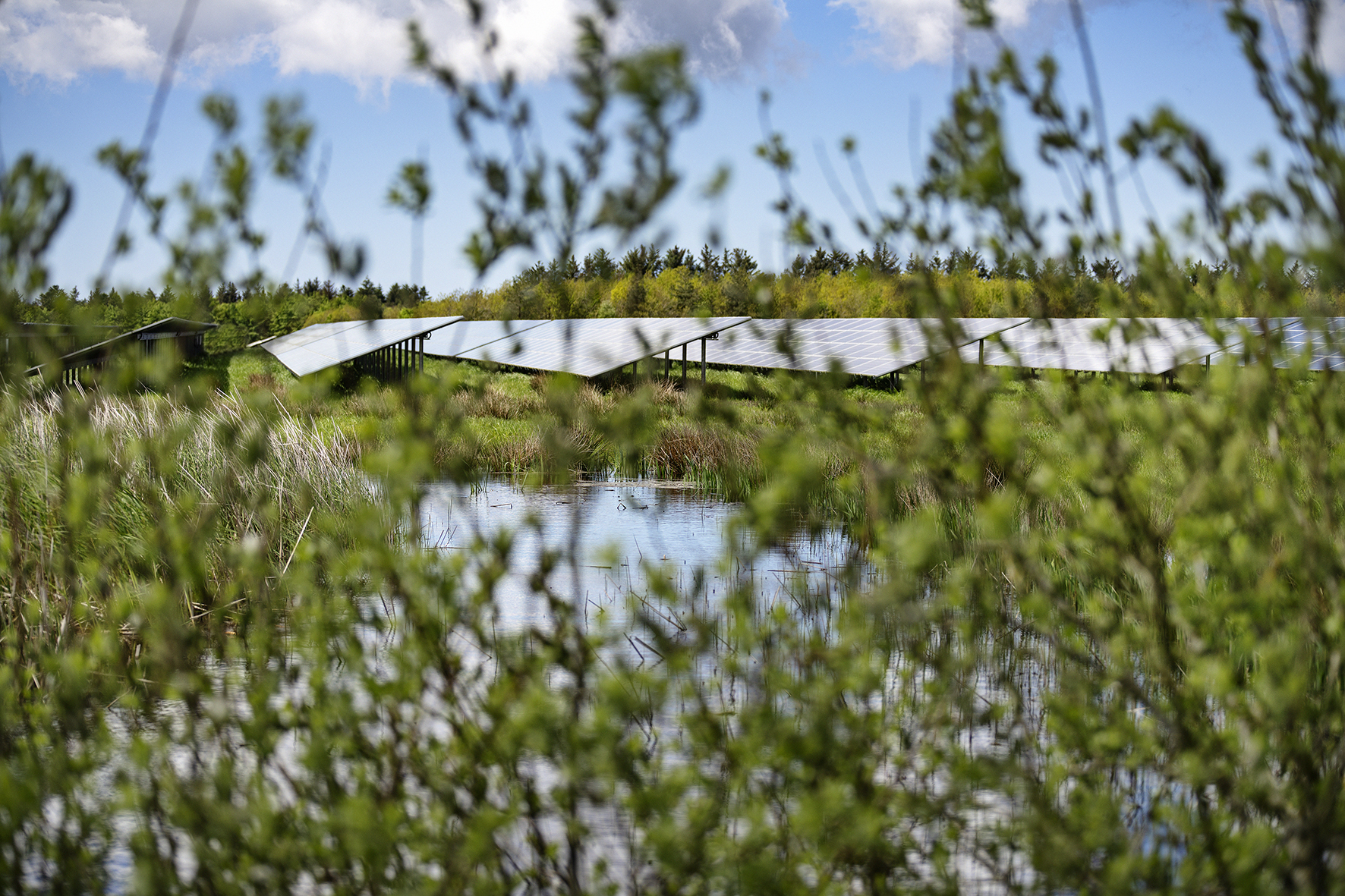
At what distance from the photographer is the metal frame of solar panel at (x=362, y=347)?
1973cm

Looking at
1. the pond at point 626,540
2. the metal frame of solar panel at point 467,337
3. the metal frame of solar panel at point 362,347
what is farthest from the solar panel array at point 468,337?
the pond at point 626,540

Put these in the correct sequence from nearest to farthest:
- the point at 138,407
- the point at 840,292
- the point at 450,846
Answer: the point at 450,846
the point at 138,407
the point at 840,292

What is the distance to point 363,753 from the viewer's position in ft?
6.30

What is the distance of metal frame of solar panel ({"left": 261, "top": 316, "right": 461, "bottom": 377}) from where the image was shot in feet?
64.7

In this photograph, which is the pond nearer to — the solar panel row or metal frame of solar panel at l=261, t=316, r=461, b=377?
the solar panel row

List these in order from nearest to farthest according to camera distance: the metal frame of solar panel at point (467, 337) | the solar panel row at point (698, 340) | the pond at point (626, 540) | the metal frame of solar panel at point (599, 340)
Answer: the pond at point (626, 540) < the solar panel row at point (698, 340) < the metal frame of solar panel at point (599, 340) < the metal frame of solar panel at point (467, 337)

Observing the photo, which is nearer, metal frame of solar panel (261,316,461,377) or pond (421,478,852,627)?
pond (421,478,852,627)

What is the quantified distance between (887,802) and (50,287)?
198 cm

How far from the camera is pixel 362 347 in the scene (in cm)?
2048

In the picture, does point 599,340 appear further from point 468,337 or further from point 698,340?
point 468,337

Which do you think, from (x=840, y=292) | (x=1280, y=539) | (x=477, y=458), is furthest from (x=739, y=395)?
(x=840, y=292)

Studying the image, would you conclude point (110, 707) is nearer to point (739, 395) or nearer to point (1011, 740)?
point (1011, 740)

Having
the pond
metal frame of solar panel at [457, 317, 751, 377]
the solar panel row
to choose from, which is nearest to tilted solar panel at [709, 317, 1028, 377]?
the solar panel row

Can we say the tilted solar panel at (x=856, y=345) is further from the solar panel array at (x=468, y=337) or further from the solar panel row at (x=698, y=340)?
the solar panel array at (x=468, y=337)
